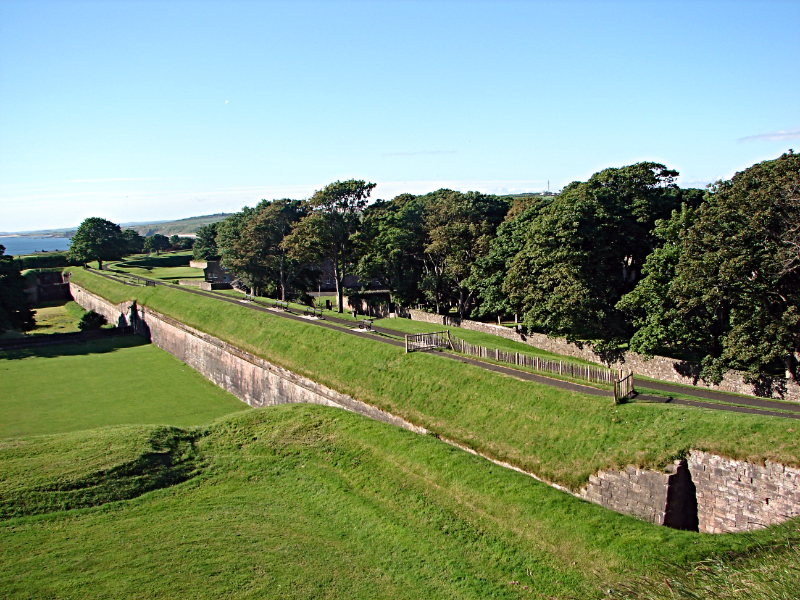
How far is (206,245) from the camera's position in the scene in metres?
106

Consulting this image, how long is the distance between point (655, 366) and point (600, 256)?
8011mm

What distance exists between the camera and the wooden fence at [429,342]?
97.2ft

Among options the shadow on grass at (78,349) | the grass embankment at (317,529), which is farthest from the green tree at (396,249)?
the grass embankment at (317,529)

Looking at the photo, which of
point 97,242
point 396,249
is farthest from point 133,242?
point 396,249

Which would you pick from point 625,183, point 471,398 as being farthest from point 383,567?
point 625,183

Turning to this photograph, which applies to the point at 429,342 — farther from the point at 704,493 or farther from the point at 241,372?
the point at 704,493

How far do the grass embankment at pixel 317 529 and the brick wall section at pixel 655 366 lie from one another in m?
12.0

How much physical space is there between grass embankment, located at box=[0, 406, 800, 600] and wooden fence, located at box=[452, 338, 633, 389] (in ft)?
22.2

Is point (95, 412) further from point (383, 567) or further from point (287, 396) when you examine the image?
point (383, 567)

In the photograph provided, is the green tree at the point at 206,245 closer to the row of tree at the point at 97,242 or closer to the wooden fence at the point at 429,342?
the row of tree at the point at 97,242

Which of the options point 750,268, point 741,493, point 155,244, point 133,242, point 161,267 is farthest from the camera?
point 155,244

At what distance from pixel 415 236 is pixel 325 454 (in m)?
30.9

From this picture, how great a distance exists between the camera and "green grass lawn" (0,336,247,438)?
28703 mm

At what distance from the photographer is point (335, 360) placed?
31.0 meters
